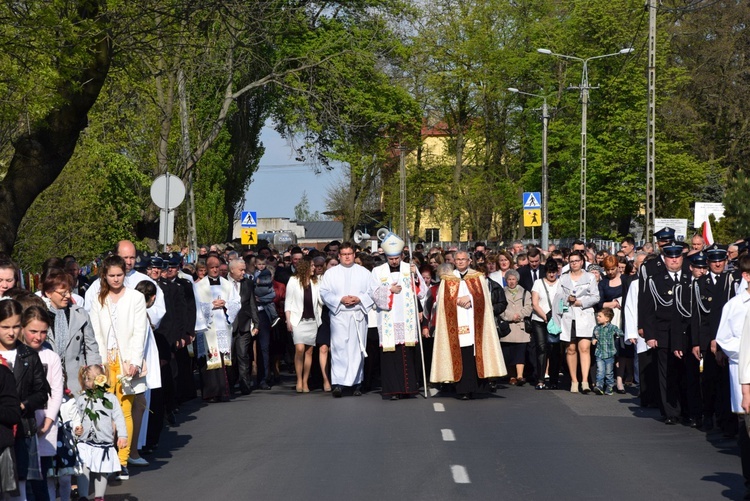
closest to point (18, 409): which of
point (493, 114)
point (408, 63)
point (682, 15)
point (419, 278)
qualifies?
point (419, 278)

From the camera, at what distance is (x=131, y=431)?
11305mm

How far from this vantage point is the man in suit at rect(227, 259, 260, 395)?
1797 centimetres

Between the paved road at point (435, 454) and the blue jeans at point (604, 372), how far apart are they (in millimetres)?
817

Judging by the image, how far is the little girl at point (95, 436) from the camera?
9320 millimetres

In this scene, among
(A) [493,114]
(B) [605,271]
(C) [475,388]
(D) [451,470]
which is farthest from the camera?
(A) [493,114]

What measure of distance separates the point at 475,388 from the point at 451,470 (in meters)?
5.92

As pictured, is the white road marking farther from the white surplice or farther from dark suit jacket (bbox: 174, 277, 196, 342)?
the white surplice

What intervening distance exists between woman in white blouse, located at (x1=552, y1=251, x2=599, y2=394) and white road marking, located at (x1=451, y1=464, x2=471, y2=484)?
6693mm

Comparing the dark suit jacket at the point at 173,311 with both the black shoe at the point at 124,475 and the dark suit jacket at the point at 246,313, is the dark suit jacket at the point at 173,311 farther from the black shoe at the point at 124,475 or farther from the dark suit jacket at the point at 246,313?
the dark suit jacket at the point at 246,313

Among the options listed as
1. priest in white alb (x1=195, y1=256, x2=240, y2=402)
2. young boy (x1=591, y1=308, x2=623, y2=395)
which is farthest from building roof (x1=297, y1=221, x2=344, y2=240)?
priest in white alb (x1=195, y1=256, x2=240, y2=402)

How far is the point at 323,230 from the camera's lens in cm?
15112

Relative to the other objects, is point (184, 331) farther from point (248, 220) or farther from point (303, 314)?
point (248, 220)

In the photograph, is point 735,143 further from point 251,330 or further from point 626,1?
point 251,330

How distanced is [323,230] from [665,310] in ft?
449
